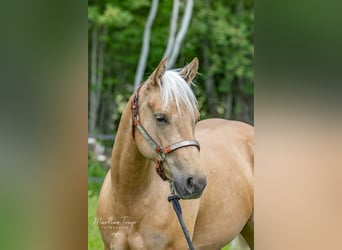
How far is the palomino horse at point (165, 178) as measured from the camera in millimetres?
1356

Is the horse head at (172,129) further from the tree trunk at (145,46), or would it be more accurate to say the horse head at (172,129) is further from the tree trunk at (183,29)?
the tree trunk at (145,46)

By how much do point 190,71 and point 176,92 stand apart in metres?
0.10

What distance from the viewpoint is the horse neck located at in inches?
58.2

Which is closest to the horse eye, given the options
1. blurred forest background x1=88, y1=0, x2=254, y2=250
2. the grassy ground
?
the grassy ground

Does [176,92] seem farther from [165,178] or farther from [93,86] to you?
[93,86]

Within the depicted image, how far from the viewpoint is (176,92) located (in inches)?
53.7

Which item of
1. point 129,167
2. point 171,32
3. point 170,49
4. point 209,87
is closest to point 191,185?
point 129,167

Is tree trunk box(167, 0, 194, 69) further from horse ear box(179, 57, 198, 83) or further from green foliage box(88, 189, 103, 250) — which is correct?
green foliage box(88, 189, 103, 250)

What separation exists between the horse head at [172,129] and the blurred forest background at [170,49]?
53cm
